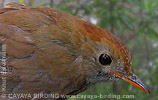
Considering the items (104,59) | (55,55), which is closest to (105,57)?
(104,59)

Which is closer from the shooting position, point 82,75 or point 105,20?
point 82,75

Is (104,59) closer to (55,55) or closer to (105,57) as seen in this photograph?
(105,57)

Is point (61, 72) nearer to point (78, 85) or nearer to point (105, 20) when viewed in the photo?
point (78, 85)

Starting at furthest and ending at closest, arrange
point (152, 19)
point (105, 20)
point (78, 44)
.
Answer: point (152, 19) → point (105, 20) → point (78, 44)

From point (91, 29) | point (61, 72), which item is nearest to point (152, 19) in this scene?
point (91, 29)
